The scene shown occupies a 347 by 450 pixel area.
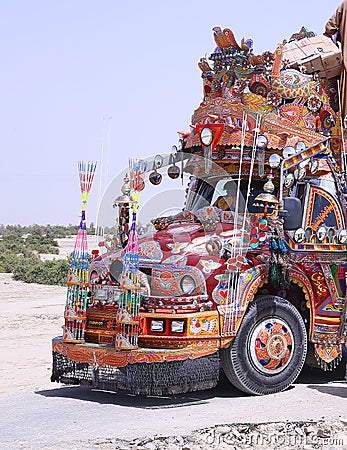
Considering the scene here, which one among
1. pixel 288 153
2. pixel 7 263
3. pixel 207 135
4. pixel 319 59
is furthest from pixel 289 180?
pixel 7 263

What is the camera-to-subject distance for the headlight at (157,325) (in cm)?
812

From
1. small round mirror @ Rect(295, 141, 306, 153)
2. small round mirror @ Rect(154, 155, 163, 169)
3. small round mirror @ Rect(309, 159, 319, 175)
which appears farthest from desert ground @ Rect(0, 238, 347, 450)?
small round mirror @ Rect(154, 155, 163, 169)

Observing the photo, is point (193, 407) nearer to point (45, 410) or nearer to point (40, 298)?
point (45, 410)

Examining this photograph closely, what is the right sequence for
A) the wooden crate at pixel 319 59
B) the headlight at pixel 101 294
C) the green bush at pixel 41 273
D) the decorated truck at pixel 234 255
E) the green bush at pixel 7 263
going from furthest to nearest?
the green bush at pixel 7 263 < the green bush at pixel 41 273 < the wooden crate at pixel 319 59 < the headlight at pixel 101 294 < the decorated truck at pixel 234 255

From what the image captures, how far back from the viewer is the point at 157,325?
8.13 metres

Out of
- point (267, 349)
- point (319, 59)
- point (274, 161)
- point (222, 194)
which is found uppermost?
point (319, 59)

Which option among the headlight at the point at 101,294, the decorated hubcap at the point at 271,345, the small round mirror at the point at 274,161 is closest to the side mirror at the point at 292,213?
the small round mirror at the point at 274,161

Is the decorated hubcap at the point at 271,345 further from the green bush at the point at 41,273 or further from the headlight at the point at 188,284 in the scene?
the green bush at the point at 41,273

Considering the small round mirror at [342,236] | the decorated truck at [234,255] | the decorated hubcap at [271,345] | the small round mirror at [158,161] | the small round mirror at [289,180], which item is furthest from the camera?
the small round mirror at [158,161]

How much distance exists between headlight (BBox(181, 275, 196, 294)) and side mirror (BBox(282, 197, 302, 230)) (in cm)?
129

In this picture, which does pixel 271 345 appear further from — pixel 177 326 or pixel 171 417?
pixel 171 417

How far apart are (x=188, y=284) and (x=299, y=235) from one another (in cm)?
146

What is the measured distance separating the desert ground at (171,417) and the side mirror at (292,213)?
5.91ft

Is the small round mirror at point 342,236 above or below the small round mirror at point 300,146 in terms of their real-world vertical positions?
below
